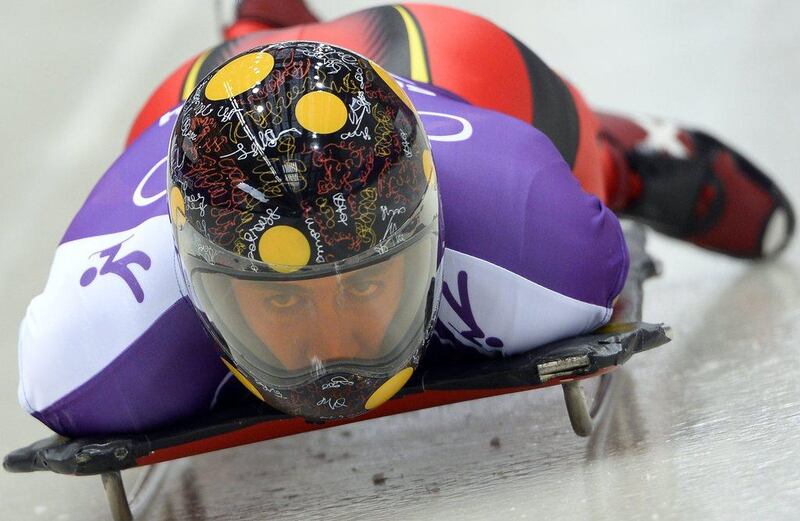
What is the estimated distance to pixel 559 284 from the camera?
2.42m

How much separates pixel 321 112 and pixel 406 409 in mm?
672

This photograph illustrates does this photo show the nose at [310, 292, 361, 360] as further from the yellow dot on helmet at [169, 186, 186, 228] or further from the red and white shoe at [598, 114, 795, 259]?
the red and white shoe at [598, 114, 795, 259]

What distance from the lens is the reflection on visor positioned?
212 centimetres

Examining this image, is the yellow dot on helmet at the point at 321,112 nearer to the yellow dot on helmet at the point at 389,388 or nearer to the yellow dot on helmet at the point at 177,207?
the yellow dot on helmet at the point at 177,207

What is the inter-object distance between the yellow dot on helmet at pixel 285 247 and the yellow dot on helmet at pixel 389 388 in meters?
0.34

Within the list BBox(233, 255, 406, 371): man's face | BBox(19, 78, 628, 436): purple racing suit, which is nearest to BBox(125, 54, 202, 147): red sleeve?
BBox(19, 78, 628, 436): purple racing suit

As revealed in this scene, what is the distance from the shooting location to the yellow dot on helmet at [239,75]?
85.4 inches

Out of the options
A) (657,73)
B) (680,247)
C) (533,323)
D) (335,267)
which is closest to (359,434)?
(533,323)

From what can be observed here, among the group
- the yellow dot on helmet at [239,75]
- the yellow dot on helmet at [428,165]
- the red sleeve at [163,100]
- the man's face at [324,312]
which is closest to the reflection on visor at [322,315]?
the man's face at [324,312]

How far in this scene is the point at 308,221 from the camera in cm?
206

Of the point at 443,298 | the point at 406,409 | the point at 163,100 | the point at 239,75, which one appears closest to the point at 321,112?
the point at 239,75

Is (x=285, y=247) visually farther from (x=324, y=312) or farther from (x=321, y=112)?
(x=321, y=112)

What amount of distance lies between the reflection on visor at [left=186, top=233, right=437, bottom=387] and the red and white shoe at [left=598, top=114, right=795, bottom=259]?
6.26ft

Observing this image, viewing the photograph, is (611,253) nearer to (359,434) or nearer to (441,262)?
(441,262)
